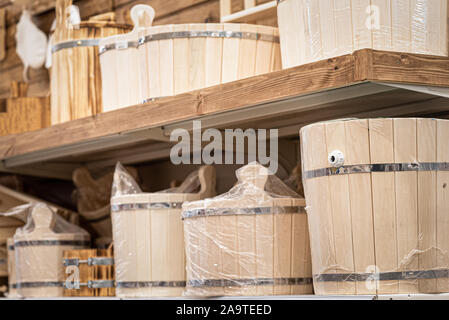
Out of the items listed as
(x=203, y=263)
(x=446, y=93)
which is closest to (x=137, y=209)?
(x=203, y=263)

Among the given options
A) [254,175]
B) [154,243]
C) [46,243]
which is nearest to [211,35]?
[254,175]

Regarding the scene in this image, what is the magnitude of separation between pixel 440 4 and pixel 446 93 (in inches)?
11.5

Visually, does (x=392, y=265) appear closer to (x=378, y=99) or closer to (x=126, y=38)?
(x=378, y=99)

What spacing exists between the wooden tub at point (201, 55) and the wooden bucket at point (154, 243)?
401 mm

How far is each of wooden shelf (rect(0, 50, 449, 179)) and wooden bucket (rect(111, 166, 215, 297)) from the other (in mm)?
285

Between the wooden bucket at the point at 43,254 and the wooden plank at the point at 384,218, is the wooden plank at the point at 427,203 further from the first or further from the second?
the wooden bucket at the point at 43,254

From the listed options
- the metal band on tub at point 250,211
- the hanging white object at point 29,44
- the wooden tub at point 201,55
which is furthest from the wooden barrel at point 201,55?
the hanging white object at point 29,44

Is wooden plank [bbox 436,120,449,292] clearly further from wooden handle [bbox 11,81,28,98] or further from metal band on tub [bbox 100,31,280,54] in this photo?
wooden handle [bbox 11,81,28,98]

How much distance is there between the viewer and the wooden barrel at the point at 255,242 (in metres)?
2.68

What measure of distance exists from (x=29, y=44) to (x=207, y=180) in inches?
78.9

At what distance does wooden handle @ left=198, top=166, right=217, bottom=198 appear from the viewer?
10.6 feet

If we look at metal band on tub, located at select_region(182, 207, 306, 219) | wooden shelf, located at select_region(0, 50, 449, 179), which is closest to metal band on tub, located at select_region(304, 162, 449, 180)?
wooden shelf, located at select_region(0, 50, 449, 179)

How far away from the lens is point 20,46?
15.8 feet

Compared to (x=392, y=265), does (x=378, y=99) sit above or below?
above
